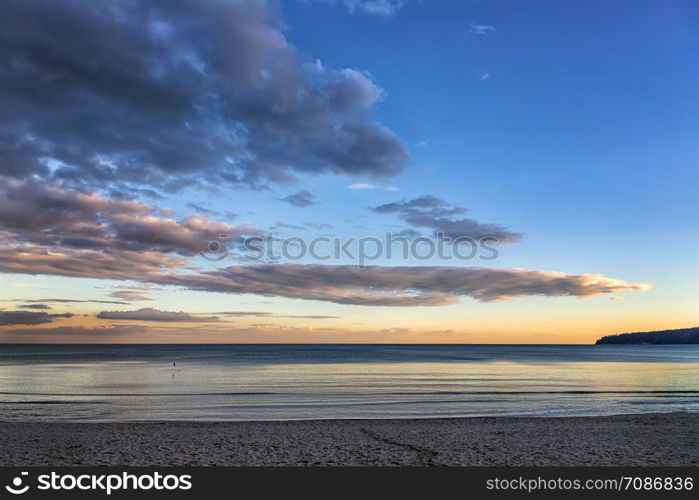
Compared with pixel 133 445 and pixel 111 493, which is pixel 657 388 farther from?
pixel 111 493

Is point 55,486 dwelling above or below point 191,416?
above

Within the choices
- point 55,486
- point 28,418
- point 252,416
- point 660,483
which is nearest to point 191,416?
point 252,416

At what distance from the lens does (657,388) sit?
175ft

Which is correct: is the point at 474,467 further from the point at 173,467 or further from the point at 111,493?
the point at 111,493

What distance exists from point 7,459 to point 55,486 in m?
6.06

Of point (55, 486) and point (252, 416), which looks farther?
point (252, 416)

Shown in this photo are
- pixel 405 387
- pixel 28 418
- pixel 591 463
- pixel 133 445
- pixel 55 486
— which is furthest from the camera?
pixel 405 387

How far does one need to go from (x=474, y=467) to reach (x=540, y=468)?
1995 mm

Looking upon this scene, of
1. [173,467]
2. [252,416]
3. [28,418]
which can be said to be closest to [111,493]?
[173,467]

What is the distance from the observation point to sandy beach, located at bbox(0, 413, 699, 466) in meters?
17.0

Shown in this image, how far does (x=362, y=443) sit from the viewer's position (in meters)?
20.2

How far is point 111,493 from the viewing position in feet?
38.4

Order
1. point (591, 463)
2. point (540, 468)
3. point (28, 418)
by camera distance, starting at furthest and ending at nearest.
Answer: point (28, 418)
point (591, 463)
point (540, 468)

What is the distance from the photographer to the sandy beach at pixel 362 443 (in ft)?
55.9
